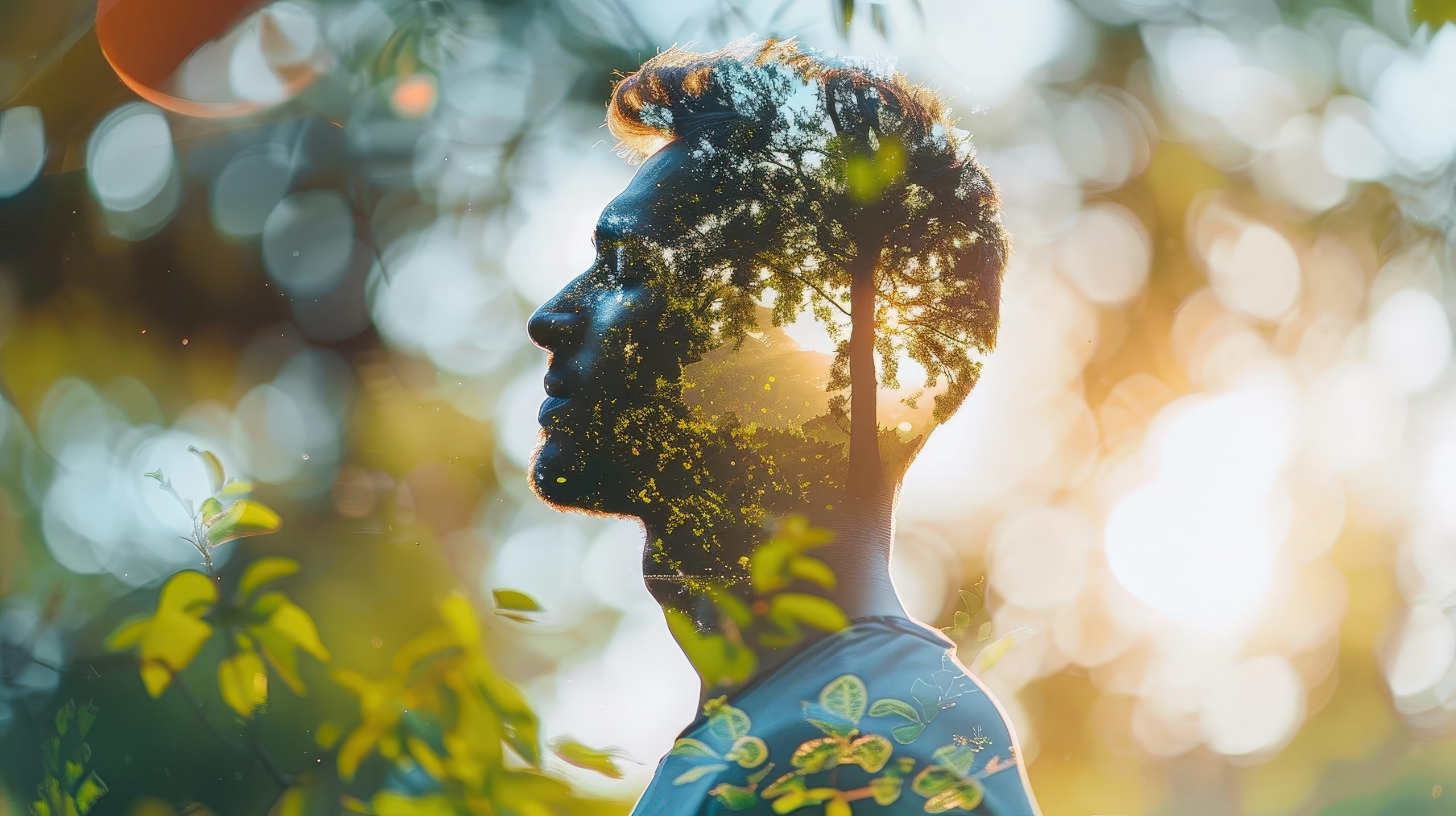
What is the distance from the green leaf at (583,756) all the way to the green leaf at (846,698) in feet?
0.62

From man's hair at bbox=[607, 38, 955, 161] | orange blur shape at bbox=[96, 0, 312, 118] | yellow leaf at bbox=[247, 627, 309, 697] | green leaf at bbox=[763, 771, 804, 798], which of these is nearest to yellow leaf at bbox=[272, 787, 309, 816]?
yellow leaf at bbox=[247, 627, 309, 697]

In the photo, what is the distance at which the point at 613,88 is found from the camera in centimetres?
94

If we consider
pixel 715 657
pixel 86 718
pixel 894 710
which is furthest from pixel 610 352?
pixel 86 718

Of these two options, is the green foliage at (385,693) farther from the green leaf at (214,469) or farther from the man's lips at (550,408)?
the man's lips at (550,408)

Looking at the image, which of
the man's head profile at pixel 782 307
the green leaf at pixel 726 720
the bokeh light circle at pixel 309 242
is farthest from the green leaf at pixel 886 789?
the bokeh light circle at pixel 309 242

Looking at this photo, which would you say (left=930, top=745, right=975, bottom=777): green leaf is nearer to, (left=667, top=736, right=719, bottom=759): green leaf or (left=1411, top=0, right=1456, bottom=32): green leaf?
(left=667, top=736, right=719, bottom=759): green leaf

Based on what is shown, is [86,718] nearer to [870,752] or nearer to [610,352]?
[610,352]

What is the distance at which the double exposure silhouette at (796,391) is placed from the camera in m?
0.73

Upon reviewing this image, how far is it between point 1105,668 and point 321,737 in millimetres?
682

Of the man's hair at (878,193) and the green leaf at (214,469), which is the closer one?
the man's hair at (878,193)

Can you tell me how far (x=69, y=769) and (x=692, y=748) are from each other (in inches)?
28.7

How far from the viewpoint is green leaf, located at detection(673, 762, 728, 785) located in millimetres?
739

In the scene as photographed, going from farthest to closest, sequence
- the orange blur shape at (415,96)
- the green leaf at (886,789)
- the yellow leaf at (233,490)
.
A: the orange blur shape at (415,96) < the yellow leaf at (233,490) < the green leaf at (886,789)

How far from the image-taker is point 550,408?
846mm
